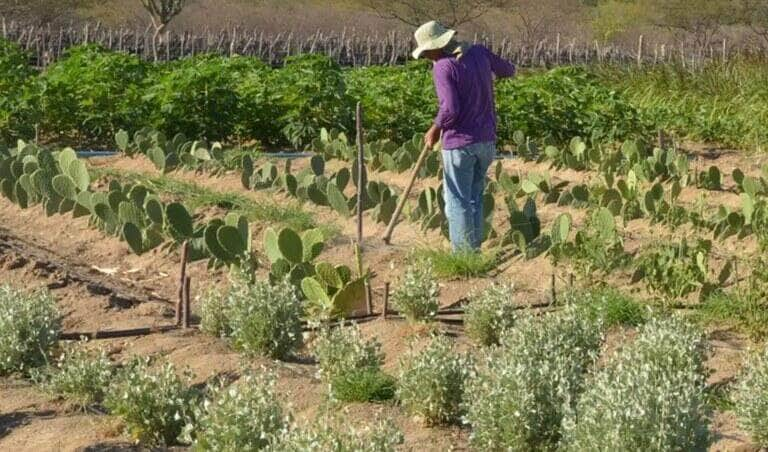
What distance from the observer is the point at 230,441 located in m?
4.59

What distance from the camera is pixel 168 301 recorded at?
308 inches

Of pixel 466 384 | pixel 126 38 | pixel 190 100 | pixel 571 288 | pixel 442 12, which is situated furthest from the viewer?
pixel 442 12

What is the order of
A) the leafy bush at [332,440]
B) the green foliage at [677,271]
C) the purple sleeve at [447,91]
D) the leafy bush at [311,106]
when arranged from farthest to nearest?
the leafy bush at [311,106] → the purple sleeve at [447,91] → the green foliage at [677,271] → the leafy bush at [332,440]

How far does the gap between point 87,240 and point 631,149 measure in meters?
4.34

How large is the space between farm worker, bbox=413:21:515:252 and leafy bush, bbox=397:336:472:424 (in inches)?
116

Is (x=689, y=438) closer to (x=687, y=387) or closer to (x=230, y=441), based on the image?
(x=687, y=387)

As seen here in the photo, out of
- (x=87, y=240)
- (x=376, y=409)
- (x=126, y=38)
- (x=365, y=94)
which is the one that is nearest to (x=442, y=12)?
(x=126, y=38)

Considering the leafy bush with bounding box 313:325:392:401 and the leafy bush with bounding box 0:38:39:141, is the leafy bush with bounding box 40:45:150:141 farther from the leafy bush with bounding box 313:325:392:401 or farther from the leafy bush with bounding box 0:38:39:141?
the leafy bush with bounding box 313:325:392:401

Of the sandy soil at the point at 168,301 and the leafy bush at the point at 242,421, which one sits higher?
the leafy bush at the point at 242,421

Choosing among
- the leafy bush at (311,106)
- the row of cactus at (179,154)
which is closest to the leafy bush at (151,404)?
the row of cactus at (179,154)

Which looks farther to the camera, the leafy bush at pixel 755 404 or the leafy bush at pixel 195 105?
the leafy bush at pixel 195 105

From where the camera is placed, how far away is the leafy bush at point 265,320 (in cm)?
613

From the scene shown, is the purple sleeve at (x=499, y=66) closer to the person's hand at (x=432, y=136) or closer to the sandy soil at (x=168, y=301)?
the person's hand at (x=432, y=136)

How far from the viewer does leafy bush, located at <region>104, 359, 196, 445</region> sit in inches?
202
